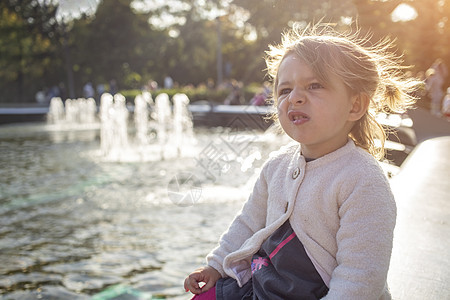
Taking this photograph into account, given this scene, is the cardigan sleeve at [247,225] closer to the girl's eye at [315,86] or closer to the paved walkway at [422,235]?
the girl's eye at [315,86]

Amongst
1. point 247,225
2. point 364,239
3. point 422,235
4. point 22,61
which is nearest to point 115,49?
point 22,61

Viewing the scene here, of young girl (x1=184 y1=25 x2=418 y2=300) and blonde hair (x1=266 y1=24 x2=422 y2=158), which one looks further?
blonde hair (x1=266 y1=24 x2=422 y2=158)

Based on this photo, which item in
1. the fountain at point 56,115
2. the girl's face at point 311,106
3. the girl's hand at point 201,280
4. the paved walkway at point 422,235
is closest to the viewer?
the girl's face at point 311,106

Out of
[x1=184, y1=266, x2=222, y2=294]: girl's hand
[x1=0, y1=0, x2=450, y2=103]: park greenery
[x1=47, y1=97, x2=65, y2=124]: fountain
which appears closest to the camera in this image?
[x1=184, y1=266, x2=222, y2=294]: girl's hand

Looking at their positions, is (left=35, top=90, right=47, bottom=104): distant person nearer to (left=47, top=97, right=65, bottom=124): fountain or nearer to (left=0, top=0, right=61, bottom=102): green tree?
(left=0, top=0, right=61, bottom=102): green tree

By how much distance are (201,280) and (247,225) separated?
25 cm

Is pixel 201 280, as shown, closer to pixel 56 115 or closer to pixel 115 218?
pixel 115 218

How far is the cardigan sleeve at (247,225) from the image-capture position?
1797 mm

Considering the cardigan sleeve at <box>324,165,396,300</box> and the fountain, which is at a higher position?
the cardigan sleeve at <box>324,165,396,300</box>

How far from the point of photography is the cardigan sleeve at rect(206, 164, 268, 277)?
5.90 ft

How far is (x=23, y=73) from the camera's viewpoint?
38094mm

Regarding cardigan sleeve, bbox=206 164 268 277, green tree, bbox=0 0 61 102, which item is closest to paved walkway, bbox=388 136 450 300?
cardigan sleeve, bbox=206 164 268 277

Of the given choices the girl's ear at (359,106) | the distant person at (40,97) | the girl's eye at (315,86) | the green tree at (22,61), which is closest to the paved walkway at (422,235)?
the girl's ear at (359,106)

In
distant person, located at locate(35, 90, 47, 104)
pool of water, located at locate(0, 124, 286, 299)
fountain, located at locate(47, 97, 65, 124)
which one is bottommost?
pool of water, located at locate(0, 124, 286, 299)
